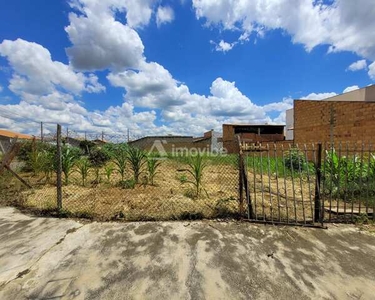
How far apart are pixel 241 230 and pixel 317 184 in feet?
4.97

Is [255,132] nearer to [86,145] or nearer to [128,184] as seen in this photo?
[86,145]

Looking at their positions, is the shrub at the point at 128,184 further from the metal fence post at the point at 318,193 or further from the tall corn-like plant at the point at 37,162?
the metal fence post at the point at 318,193

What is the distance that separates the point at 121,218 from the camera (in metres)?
4.27

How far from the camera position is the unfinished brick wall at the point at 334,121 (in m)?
9.15

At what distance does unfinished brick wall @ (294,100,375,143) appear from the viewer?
30.0ft

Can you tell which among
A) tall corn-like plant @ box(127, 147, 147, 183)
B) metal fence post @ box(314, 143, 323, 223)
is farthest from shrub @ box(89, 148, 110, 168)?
metal fence post @ box(314, 143, 323, 223)

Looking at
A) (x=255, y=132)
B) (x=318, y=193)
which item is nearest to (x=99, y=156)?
(x=318, y=193)

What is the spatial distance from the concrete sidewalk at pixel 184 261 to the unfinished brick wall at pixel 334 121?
22.0ft

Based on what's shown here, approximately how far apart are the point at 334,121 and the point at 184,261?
34.5 ft

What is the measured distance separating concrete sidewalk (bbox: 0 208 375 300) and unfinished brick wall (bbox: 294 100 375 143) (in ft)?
22.0

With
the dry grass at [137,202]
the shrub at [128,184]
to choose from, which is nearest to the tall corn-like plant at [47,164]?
the dry grass at [137,202]

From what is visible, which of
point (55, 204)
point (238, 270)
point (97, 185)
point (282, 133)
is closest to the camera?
point (238, 270)

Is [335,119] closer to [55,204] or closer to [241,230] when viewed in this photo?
[241,230]

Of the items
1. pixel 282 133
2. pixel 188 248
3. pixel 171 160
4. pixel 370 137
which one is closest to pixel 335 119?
pixel 370 137
